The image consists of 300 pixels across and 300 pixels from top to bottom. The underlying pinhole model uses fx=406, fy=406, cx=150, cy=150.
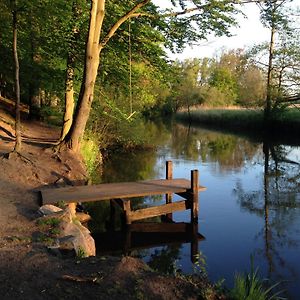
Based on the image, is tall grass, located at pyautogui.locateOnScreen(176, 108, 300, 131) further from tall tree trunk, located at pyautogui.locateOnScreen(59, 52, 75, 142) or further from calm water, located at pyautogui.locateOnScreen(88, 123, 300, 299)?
tall tree trunk, located at pyautogui.locateOnScreen(59, 52, 75, 142)

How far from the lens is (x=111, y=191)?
11.3m

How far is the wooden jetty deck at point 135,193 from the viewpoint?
1059 centimetres

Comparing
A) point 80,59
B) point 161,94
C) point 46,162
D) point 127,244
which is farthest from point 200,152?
point 161,94

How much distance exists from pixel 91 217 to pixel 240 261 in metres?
4.99

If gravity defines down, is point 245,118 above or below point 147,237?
above

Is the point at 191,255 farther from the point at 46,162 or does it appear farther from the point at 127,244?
the point at 46,162

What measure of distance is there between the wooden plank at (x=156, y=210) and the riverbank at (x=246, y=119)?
1030 inches

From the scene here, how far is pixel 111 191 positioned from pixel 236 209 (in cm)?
452

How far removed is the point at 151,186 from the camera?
39.7 feet

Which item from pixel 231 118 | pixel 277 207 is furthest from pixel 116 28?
pixel 231 118

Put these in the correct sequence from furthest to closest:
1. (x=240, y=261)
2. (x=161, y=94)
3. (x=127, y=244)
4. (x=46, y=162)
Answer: (x=161, y=94)
(x=46, y=162)
(x=127, y=244)
(x=240, y=261)

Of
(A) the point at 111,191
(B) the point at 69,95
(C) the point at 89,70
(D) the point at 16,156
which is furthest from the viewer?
(B) the point at 69,95

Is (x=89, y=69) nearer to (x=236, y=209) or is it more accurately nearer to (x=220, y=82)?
(x=236, y=209)

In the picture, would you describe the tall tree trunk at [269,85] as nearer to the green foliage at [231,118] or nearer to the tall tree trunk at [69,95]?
the green foliage at [231,118]
